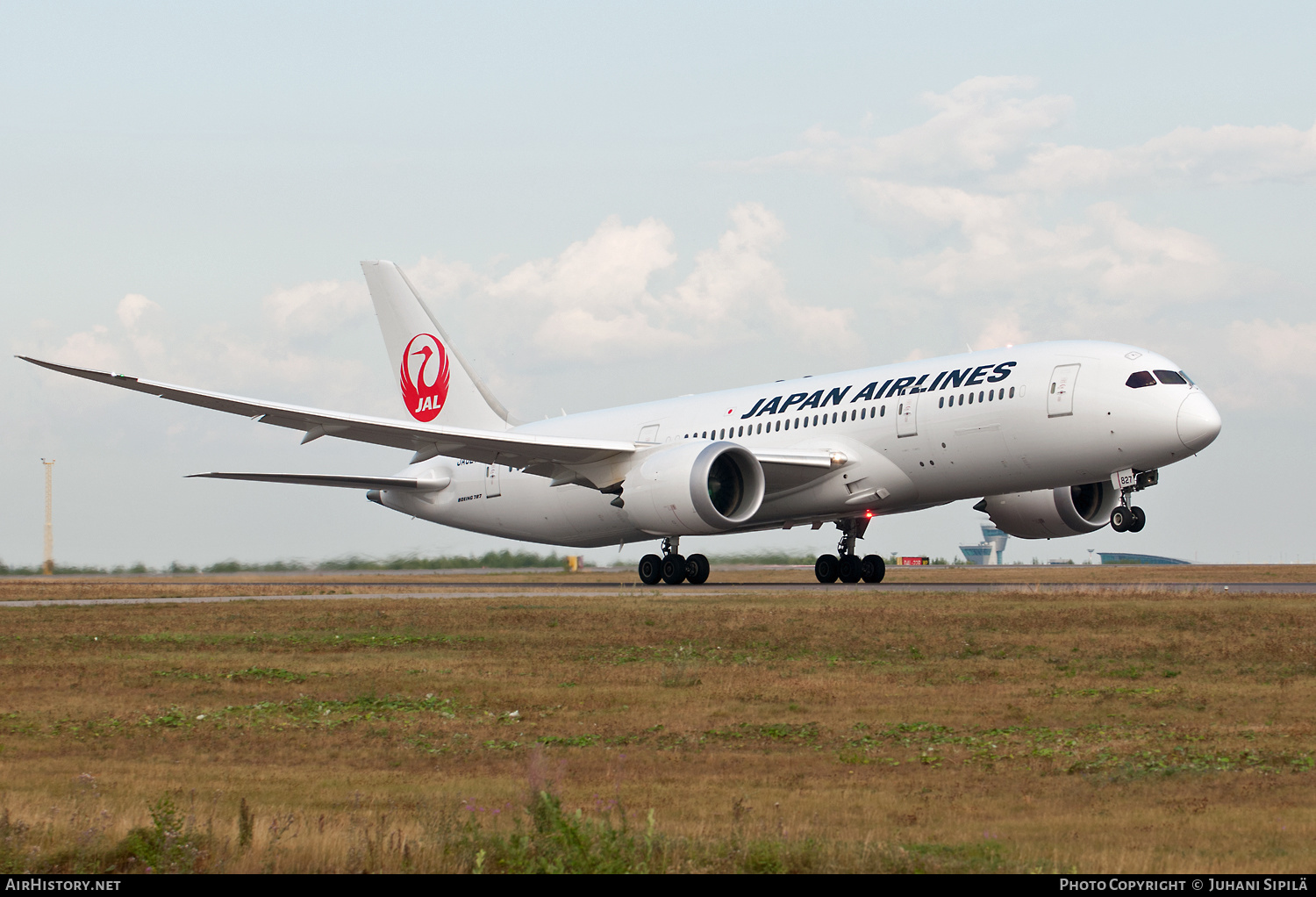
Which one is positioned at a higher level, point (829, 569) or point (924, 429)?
point (924, 429)

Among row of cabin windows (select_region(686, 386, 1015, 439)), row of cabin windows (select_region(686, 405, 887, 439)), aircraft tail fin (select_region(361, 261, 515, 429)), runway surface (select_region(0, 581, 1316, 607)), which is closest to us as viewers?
runway surface (select_region(0, 581, 1316, 607))

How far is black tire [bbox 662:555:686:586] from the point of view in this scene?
33.5 m

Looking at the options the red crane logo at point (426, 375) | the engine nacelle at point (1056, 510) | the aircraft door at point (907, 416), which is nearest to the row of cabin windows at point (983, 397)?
the aircraft door at point (907, 416)

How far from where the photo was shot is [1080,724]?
10.9 metres

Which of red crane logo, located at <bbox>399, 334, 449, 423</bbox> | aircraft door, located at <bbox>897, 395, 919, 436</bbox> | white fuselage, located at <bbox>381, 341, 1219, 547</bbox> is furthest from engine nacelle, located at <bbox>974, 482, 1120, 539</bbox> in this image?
red crane logo, located at <bbox>399, 334, 449, 423</bbox>

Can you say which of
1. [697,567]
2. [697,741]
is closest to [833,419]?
[697,567]

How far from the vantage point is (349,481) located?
38938 millimetres

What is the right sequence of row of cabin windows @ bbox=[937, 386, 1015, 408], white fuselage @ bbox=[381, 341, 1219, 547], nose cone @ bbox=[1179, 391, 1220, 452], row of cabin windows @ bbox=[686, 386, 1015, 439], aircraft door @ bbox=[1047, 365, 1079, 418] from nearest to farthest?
1. nose cone @ bbox=[1179, 391, 1220, 452]
2. white fuselage @ bbox=[381, 341, 1219, 547]
3. aircraft door @ bbox=[1047, 365, 1079, 418]
4. row of cabin windows @ bbox=[937, 386, 1015, 408]
5. row of cabin windows @ bbox=[686, 386, 1015, 439]

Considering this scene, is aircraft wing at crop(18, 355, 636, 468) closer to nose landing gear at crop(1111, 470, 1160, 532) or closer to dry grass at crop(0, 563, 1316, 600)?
dry grass at crop(0, 563, 1316, 600)

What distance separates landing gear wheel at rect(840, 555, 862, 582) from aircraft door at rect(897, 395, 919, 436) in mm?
4850

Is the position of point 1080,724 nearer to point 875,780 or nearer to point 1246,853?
point 875,780

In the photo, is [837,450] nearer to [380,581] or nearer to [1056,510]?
[1056,510]

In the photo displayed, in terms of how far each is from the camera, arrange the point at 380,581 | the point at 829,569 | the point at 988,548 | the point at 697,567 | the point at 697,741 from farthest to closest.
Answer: the point at 988,548 < the point at 380,581 < the point at 829,569 < the point at 697,567 < the point at 697,741

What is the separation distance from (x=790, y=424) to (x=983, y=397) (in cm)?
547
